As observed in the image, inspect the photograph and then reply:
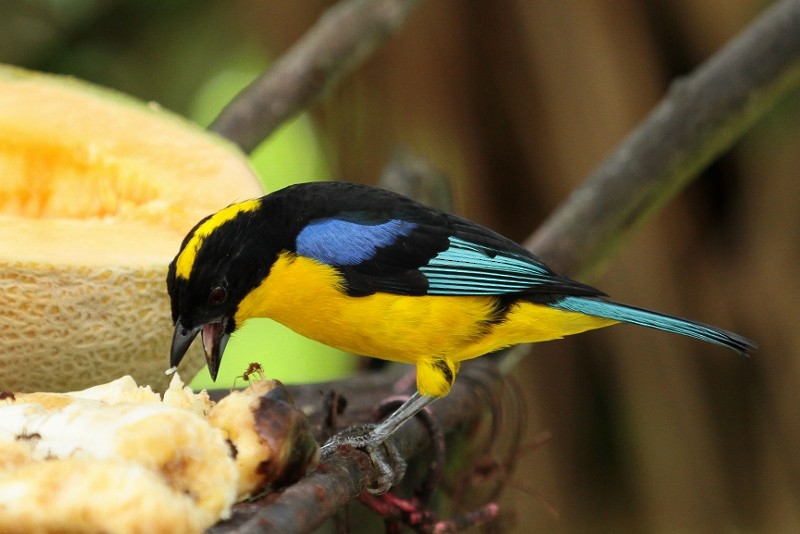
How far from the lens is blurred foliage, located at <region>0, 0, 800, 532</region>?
3.33m

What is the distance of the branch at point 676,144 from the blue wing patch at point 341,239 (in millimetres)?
658

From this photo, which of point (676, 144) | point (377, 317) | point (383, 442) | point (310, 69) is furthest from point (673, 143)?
point (383, 442)

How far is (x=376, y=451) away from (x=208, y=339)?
308 mm

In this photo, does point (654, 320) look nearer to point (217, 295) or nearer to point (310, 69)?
point (217, 295)

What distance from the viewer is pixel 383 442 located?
60.2 inches

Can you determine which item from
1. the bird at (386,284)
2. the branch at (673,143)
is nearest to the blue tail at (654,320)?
the bird at (386,284)

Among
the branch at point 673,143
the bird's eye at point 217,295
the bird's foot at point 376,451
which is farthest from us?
the branch at point 673,143

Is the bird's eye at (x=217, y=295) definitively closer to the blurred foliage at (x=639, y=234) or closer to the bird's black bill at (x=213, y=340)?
the bird's black bill at (x=213, y=340)

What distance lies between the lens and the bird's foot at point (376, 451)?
4.69 feet

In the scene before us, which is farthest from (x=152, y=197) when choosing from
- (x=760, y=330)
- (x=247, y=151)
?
(x=760, y=330)

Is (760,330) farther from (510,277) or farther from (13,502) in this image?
(13,502)

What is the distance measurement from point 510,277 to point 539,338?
145 millimetres

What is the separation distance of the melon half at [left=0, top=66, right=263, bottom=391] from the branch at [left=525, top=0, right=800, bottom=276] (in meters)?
0.72

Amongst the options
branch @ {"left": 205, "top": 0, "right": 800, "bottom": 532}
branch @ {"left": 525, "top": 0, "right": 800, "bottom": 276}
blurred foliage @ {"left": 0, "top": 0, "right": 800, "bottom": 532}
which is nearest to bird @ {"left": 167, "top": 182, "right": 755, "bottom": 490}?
branch @ {"left": 205, "top": 0, "right": 800, "bottom": 532}
